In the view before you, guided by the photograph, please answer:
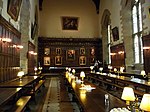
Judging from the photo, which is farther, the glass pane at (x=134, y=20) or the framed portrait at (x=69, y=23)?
the framed portrait at (x=69, y=23)

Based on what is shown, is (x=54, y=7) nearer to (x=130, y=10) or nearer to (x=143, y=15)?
(x=130, y=10)

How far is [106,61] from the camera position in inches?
762

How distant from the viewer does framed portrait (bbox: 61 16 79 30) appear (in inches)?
808

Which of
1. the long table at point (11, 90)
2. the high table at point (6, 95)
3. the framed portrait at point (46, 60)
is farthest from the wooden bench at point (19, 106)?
the framed portrait at point (46, 60)

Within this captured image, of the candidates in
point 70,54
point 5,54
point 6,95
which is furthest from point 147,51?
point 70,54

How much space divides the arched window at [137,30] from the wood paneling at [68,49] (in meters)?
7.03

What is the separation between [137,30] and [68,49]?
28.4 ft

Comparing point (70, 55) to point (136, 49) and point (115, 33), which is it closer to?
point (115, 33)

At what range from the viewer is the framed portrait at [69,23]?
20.5 metres

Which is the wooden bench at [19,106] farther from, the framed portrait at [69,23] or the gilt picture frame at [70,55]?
the framed portrait at [69,23]

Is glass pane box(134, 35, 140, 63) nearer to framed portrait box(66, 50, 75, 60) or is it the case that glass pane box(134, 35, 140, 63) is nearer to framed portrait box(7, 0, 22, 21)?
framed portrait box(66, 50, 75, 60)

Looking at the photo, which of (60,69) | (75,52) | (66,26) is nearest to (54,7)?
(66,26)

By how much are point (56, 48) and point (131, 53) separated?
8.94 m

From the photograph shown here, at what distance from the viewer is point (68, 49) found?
19.7 metres
